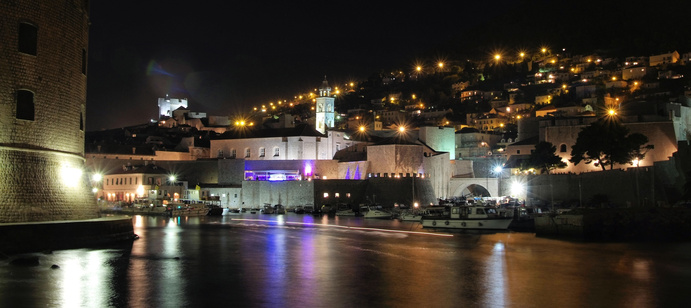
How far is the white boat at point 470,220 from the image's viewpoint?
30203 mm

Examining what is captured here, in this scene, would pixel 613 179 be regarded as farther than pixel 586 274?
Yes

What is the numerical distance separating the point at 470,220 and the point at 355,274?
1581cm

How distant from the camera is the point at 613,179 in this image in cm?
3412

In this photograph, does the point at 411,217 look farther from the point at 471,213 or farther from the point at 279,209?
the point at 279,209

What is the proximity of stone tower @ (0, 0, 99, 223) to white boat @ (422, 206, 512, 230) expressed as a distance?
17.7 metres

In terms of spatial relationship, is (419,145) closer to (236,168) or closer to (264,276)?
(236,168)

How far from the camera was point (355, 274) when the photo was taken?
16.3 m

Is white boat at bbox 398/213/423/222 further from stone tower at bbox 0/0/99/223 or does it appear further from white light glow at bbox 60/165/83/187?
white light glow at bbox 60/165/83/187

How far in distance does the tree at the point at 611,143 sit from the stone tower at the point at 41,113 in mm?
29549

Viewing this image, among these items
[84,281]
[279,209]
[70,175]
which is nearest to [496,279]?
[84,281]

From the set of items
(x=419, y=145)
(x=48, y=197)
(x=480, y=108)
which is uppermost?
(x=480, y=108)

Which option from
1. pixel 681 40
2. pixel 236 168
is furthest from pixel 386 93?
pixel 236 168

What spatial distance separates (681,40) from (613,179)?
63.2 meters

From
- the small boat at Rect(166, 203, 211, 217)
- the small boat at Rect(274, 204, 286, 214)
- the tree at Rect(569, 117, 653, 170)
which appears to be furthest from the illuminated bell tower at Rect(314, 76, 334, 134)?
the tree at Rect(569, 117, 653, 170)
